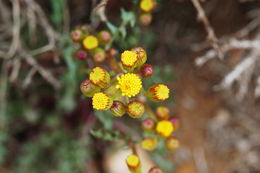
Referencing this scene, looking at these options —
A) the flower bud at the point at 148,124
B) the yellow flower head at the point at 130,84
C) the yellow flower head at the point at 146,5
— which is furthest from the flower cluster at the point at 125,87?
the yellow flower head at the point at 146,5

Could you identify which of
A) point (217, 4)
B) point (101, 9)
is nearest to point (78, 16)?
point (101, 9)

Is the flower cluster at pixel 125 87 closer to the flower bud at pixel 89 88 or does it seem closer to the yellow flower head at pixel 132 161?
the flower bud at pixel 89 88

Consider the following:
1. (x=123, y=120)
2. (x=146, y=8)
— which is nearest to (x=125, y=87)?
(x=146, y=8)

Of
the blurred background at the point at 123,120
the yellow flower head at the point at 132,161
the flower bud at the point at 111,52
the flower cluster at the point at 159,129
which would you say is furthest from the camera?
the blurred background at the point at 123,120

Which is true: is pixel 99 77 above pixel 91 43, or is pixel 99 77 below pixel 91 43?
below

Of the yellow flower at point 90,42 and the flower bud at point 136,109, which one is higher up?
the yellow flower at point 90,42

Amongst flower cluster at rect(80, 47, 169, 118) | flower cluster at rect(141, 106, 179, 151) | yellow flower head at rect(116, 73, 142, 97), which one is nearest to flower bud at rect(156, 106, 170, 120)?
flower cluster at rect(141, 106, 179, 151)

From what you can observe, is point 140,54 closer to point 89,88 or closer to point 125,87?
point 125,87
